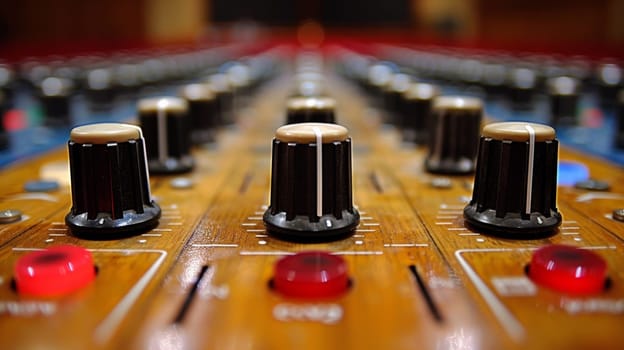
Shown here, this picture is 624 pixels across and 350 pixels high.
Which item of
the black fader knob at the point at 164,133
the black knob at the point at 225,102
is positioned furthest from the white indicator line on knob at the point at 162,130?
the black knob at the point at 225,102

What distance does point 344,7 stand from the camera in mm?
13875

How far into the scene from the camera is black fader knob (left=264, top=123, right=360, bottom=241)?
0.77 meters

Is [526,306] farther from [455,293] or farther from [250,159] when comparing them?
[250,159]

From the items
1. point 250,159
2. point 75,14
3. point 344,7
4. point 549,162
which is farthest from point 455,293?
point 344,7

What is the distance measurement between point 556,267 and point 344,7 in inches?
543

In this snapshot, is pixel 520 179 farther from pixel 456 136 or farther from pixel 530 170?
pixel 456 136

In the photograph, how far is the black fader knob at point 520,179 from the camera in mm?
792

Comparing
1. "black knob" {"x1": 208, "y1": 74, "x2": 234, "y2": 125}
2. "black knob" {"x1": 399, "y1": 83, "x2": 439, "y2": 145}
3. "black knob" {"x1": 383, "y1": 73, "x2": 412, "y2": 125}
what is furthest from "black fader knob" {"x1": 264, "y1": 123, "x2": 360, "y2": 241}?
"black knob" {"x1": 208, "y1": 74, "x2": 234, "y2": 125}

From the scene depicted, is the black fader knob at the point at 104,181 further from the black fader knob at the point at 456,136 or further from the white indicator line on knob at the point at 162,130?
the black fader knob at the point at 456,136

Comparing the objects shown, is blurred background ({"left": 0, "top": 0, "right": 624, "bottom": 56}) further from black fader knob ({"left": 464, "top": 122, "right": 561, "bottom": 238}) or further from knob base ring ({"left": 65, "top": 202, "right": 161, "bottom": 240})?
knob base ring ({"left": 65, "top": 202, "right": 161, "bottom": 240})

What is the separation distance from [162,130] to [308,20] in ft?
43.1

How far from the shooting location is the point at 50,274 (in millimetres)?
623

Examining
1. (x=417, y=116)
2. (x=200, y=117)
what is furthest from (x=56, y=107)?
(x=417, y=116)

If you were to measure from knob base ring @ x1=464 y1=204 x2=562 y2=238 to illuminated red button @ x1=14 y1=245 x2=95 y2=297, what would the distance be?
0.49 m
